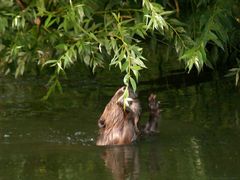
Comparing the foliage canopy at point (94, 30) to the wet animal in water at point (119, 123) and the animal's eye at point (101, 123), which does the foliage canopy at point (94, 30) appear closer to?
the wet animal in water at point (119, 123)

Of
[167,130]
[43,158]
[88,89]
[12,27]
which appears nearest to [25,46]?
[12,27]

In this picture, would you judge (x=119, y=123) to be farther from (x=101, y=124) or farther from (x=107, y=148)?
(x=107, y=148)

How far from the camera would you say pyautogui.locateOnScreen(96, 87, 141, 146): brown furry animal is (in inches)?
418

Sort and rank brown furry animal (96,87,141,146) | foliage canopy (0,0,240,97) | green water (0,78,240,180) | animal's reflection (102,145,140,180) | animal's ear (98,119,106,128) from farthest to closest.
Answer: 1. animal's ear (98,119,106,128)
2. brown furry animal (96,87,141,146)
3. foliage canopy (0,0,240,97)
4. green water (0,78,240,180)
5. animal's reflection (102,145,140,180)

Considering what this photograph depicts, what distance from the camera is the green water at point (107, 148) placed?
30.0ft

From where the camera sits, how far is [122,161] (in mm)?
9570

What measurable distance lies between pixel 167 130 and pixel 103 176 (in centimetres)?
249

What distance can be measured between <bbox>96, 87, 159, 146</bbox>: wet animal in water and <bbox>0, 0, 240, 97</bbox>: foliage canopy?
0.56 metres

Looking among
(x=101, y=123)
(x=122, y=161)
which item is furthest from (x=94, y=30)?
(x=122, y=161)

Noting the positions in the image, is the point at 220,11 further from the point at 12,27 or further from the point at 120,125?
the point at 12,27

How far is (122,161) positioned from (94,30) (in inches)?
70.6

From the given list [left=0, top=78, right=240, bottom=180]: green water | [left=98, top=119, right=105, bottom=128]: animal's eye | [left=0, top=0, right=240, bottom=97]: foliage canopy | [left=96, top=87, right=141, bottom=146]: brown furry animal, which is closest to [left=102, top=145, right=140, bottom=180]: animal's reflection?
[left=0, top=78, right=240, bottom=180]: green water

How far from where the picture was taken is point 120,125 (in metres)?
10.8

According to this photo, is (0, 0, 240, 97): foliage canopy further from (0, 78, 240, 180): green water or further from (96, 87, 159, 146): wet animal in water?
(0, 78, 240, 180): green water
